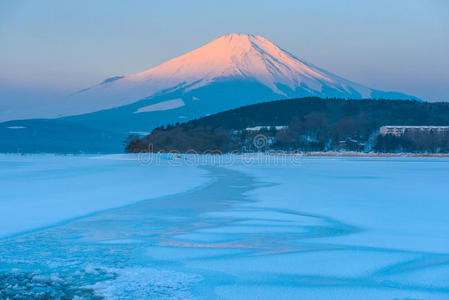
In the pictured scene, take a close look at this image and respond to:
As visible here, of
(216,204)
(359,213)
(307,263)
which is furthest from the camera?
(216,204)

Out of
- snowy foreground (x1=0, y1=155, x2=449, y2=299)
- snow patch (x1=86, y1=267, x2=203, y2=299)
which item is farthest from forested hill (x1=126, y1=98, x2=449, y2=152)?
snow patch (x1=86, y1=267, x2=203, y2=299)

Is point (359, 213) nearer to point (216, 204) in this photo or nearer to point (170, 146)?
point (216, 204)

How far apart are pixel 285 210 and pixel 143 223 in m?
3.23

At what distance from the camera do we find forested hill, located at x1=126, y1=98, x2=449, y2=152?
370ft

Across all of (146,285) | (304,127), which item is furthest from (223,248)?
(304,127)

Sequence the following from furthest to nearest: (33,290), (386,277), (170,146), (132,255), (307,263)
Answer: (170,146), (132,255), (307,263), (386,277), (33,290)

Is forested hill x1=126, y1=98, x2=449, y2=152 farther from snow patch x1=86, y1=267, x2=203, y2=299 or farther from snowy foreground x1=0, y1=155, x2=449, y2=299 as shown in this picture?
snow patch x1=86, y1=267, x2=203, y2=299

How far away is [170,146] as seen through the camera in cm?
10775

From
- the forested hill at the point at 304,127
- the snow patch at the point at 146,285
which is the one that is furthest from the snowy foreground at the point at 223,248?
the forested hill at the point at 304,127

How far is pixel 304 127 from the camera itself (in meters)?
135

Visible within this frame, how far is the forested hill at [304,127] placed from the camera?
4441 inches

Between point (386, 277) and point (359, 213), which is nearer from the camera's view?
point (386, 277)

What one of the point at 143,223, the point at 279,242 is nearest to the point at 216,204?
the point at 143,223

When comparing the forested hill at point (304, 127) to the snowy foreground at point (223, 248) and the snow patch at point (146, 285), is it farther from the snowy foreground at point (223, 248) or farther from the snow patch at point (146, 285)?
the snow patch at point (146, 285)
